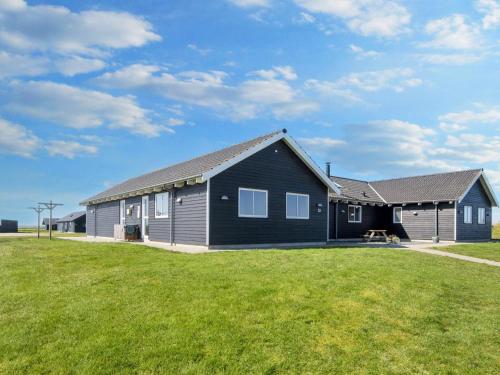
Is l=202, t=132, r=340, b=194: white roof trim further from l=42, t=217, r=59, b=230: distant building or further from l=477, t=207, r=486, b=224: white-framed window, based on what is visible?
l=42, t=217, r=59, b=230: distant building

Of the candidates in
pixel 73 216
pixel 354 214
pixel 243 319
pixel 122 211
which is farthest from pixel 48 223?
pixel 243 319

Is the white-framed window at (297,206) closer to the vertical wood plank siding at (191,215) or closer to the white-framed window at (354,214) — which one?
the vertical wood plank siding at (191,215)

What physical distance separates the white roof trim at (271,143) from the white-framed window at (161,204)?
4068 millimetres

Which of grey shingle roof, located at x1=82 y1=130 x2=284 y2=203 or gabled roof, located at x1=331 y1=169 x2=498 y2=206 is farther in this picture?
gabled roof, located at x1=331 y1=169 x2=498 y2=206

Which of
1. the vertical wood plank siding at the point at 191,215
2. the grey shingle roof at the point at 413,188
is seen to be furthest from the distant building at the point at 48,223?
the vertical wood plank siding at the point at 191,215

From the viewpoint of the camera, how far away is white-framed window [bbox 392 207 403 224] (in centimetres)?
2911

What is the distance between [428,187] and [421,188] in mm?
484

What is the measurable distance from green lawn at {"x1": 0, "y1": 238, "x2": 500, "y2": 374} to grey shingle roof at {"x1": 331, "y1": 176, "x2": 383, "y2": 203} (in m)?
17.2

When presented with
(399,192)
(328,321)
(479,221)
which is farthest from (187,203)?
(479,221)

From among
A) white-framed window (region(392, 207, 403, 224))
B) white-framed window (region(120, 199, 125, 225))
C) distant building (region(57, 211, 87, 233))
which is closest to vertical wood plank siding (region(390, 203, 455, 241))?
white-framed window (region(392, 207, 403, 224))

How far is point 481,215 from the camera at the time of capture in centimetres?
2944

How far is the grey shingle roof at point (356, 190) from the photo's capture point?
91.2ft

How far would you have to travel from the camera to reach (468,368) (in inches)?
228

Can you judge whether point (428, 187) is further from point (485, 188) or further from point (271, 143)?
point (271, 143)
